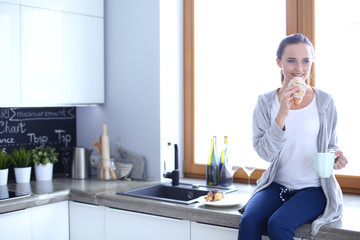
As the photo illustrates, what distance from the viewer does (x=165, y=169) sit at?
2.96 metres

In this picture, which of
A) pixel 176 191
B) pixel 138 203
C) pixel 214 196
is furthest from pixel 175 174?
pixel 214 196

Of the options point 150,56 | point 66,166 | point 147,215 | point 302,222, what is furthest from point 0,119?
point 302,222

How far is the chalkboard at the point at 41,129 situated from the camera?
3.11m

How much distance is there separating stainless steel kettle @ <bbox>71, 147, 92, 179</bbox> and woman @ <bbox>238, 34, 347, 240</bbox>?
1394 mm

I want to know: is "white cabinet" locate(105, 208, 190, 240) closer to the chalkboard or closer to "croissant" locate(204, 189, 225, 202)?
"croissant" locate(204, 189, 225, 202)

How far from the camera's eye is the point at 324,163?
1.95 meters

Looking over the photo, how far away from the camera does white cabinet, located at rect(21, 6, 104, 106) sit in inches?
111

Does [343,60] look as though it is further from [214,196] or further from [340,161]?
[214,196]

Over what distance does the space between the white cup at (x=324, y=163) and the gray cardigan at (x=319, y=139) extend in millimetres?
90

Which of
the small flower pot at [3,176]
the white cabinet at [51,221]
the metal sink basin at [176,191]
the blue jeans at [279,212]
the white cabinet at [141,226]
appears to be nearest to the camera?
the blue jeans at [279,212]

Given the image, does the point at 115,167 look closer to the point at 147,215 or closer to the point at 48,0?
the point at 147,215

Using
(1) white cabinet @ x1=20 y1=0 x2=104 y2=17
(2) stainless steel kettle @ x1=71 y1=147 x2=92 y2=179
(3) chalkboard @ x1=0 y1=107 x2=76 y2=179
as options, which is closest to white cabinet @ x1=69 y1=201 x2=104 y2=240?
(2) stainless steel kettle @ x1=71 y1=147 x2=92 y2=179

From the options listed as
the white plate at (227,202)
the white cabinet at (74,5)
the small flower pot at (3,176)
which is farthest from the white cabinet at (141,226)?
the white cabinet at (74,5)

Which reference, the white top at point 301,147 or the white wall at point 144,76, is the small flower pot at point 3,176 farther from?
the white top at point 301,147
